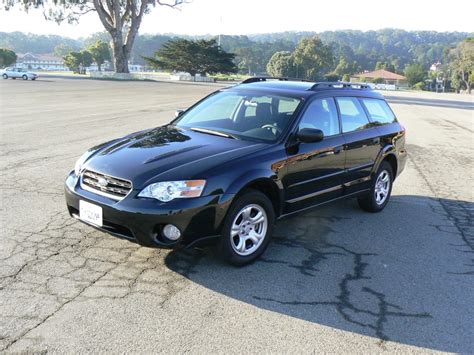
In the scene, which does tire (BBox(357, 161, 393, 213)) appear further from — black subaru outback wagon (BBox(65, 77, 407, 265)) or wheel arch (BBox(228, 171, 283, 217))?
wheel arch (BBox(228, 171, 283, 217))

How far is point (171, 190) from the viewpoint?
386 centimetres

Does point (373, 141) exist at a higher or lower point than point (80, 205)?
higher

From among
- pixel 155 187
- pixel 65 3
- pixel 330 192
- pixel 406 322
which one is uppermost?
pixel 65 3

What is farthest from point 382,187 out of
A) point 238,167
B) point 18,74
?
point 18,74

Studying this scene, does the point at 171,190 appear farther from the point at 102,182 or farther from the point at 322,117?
the point at 322,117

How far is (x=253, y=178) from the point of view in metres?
4.20

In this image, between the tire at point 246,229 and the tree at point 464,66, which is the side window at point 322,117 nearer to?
the tire at point 246,229

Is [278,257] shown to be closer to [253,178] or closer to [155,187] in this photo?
[253,178]

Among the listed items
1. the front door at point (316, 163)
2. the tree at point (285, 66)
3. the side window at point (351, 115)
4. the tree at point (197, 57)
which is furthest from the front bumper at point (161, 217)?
the tree at point (285, 66)

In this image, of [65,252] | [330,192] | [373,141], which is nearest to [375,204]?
[373,141]

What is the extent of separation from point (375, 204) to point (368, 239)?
113 cm

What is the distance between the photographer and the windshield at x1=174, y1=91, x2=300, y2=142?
16.1 feet

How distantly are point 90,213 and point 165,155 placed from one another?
848mm

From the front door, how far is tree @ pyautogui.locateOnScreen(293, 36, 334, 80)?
9952 cm
